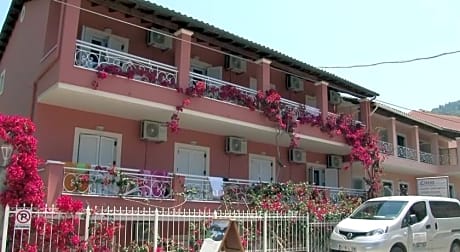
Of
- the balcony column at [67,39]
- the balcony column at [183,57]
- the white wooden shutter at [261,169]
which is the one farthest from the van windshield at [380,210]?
the balcony column at [67,39]

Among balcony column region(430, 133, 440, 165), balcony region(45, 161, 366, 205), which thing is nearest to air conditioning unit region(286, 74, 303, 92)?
balcony region(45, 161, 366, 205)

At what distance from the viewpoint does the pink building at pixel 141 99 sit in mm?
11750

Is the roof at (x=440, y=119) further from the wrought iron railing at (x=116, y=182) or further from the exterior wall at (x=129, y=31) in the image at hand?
the wrought iron railing at (x=116, y=182)

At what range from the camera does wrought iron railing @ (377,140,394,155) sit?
22594 millimetres

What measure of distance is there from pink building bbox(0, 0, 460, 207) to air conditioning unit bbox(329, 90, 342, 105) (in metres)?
1.85

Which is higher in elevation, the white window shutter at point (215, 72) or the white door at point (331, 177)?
the white window shutter at point (215, 72)

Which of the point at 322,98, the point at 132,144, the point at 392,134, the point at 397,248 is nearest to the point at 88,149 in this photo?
the point at 132,144

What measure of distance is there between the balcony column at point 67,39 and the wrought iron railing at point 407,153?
749 inches

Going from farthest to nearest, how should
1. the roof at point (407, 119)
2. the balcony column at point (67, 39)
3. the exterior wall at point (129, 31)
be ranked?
the roof at point (407, 119), the exterior wall at point (129, 31), the balcony column at point (67, 39)

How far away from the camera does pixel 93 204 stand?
1129 centimetres

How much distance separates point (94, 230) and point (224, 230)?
282 centimetres

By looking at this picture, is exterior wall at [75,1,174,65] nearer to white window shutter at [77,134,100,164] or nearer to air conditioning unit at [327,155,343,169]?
white window shutter at [77,134,100,164]

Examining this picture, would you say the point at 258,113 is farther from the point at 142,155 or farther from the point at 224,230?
the point at 224,230

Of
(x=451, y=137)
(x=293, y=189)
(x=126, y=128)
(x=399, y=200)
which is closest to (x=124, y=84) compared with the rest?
(x=126, y=128)
